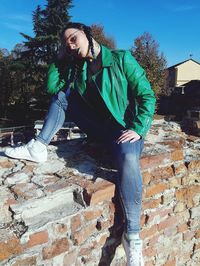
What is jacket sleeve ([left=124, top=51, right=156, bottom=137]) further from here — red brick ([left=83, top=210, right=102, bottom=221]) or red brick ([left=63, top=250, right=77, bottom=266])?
red brick ([left=63, top=250, right=77, bottom=266])

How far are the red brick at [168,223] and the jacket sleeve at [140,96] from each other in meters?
0.78

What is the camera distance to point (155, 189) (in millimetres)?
2551

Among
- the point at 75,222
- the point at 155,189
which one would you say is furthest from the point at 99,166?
the point at 75,222

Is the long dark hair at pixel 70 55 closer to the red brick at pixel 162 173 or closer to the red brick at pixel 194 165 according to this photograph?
the red brick at pixel 162 173

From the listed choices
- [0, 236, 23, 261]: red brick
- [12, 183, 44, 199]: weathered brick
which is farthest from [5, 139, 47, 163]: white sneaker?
[0, 236, 23, 261]: red brick

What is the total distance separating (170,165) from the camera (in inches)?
106

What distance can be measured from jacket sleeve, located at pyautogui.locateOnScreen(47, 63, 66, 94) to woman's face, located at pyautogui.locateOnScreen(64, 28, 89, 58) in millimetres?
283

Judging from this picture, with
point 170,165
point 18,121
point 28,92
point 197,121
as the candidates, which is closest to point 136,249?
point 170,165

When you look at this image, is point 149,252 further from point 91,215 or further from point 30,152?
point 30,152

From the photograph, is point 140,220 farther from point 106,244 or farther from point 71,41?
point 71,41

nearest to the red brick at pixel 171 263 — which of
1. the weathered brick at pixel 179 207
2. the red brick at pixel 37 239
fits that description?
the weathered brick at pixel 179 207

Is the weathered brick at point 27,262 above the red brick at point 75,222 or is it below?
below

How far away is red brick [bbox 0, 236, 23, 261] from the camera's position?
5.72 feet

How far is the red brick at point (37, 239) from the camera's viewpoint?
1846mm
